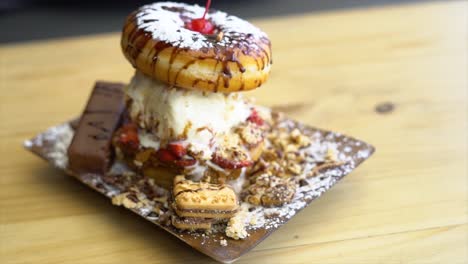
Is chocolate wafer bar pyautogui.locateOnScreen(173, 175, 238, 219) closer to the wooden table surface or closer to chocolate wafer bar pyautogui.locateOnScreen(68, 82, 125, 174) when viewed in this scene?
the wooden table surface

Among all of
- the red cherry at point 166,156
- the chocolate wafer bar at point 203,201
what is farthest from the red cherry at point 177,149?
the chocolate wafer bar at point 203,201

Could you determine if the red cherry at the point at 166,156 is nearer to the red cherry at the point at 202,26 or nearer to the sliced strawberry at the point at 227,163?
the sliced strawberry at the point at 227,163

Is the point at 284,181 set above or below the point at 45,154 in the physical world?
above

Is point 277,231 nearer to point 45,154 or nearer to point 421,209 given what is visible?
point 421,209

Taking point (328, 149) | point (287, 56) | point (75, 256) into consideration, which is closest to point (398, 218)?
point (328, 149)

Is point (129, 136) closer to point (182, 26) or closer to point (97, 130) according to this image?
point (97, 130)

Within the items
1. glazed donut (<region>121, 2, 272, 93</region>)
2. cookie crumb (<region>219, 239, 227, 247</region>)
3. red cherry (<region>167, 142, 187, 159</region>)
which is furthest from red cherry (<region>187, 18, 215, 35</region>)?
Result: cookie crumb (<region>219, 239, 227, 247</region>)
